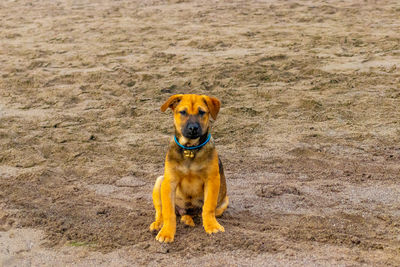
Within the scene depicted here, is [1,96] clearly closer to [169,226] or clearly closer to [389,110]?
[169,226]

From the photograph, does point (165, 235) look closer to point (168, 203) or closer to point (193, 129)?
point (168, 203)

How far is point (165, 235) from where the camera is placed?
376cm

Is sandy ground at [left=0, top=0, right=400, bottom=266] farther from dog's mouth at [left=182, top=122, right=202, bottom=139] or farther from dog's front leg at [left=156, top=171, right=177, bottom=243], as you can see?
dog's mouth at [left=182, top=122, right=202, bottom=139]

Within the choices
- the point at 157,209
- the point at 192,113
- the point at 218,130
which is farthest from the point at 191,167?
the point at 218,130

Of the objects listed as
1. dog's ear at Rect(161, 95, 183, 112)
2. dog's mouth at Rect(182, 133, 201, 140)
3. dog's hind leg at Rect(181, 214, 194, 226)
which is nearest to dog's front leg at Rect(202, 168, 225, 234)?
dog's hind leg at Rect(181, 214, 194, 226)

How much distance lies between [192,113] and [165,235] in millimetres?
926

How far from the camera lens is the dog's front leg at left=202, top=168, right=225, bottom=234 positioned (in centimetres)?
381

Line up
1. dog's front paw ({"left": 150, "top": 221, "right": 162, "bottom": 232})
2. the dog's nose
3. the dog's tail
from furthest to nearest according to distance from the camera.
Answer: the dog's tail, dog's front paw ({"left": 150, "top": 221, "right": 162, "bottom": 232}), the dog's nose

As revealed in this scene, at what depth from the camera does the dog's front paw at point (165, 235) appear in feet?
12.3

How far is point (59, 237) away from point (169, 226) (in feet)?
2.84

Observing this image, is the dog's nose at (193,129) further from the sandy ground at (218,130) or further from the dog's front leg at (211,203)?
the sandy ground at (218,130)

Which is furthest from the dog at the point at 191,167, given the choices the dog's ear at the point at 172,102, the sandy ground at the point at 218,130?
the sandy ground at the point at 218,130

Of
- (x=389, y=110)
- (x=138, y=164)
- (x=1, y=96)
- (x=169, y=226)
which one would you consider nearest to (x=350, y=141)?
(x=389, y=110)

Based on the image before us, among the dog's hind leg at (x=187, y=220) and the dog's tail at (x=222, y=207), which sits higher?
the dog's tail at (x=222, y=207)
